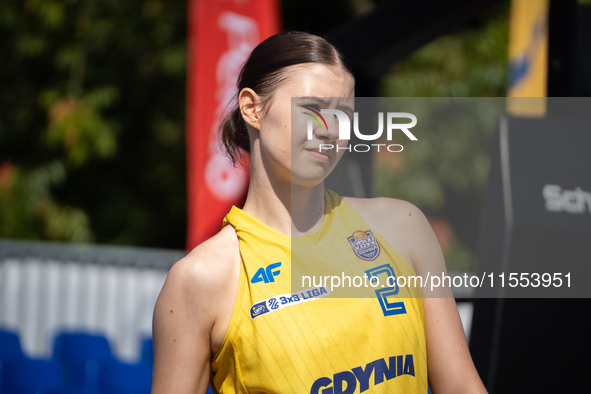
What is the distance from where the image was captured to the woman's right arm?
1062 millimetres

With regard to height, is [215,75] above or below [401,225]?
above

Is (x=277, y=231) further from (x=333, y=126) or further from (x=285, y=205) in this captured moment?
(x=333, y=126)

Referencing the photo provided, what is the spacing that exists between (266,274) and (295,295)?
0.24ft

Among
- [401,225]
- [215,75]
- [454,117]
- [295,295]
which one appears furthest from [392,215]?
[454,117]

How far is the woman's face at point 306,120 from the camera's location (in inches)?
42.2

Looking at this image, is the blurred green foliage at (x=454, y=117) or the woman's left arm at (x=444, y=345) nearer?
the woman's left arm at (x=444, y=345)

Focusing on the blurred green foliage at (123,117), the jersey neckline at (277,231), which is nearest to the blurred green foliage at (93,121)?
the blurred green foliage at (123,117)

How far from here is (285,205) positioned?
1158 millimetres

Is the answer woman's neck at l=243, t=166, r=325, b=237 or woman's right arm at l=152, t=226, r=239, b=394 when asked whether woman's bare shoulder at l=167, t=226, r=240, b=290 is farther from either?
woman's neck at l=243, t=166, r=325, b=237

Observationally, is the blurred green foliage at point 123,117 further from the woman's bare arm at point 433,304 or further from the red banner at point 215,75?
the woman's bare arm at point 433,304

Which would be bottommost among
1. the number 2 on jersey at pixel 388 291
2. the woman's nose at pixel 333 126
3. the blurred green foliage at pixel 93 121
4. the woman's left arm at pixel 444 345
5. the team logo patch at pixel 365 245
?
the woman's left arm at pixel 444 345

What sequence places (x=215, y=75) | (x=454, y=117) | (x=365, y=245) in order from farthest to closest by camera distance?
(x=454, y=117), (x=215, y=75), (x=365, y=245)

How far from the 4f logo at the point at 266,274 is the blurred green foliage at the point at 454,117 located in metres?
5.42

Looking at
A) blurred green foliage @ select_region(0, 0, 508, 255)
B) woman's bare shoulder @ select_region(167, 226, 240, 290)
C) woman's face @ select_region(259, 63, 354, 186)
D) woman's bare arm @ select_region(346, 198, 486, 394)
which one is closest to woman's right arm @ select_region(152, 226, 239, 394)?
woman's bare shoulder @ select_region(167, 226, 240, 290)
